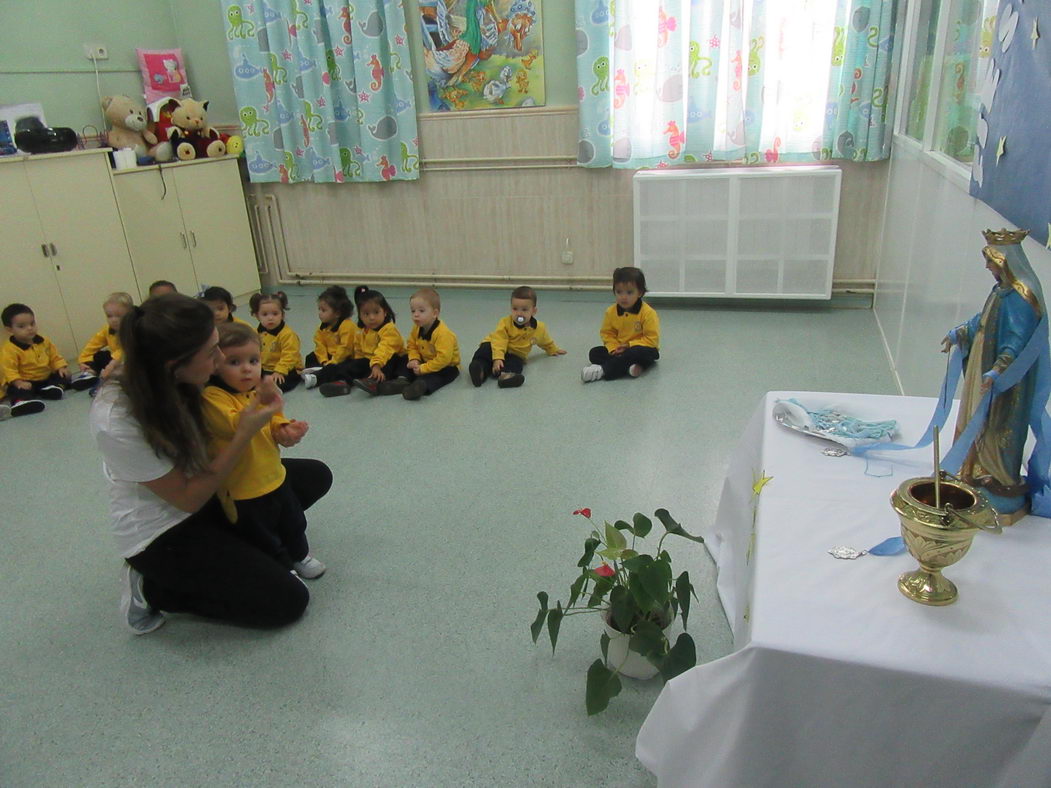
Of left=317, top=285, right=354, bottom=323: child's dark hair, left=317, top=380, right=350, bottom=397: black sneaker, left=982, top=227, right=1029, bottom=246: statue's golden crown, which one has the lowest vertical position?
left=317, top=380, right=350, bottom=397: black sneaker

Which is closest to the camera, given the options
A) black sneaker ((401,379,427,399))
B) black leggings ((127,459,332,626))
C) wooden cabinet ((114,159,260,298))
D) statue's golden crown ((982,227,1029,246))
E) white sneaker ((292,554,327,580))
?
statue's golden crown ((982,227,1029,246))

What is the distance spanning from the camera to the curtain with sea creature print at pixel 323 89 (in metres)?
4.38

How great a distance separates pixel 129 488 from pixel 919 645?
165 centimetres

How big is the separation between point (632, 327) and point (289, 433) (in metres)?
1.98

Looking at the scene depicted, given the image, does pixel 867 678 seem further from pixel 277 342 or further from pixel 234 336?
pixel 277 342

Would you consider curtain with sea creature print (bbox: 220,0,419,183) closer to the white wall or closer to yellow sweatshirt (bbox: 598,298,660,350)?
yellow sweatshirt (bbox: 598,298,660,350)

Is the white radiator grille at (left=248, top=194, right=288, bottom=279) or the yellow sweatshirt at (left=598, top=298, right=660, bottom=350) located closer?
the yellow sweatshirt at (left=598, top=298, right=660, bottom=350)

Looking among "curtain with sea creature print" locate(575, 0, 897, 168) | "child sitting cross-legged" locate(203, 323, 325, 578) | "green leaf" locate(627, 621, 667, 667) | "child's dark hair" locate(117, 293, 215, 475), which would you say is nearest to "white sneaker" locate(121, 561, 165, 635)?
"child sitting cross-legged" locate(203, 323, 325, 578)

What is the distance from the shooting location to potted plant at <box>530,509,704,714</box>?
141 centimetres

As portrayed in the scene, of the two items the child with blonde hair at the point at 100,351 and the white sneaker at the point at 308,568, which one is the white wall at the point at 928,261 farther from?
the child with blonde hair at the point at 100,351

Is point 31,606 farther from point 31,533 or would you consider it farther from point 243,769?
point 243,769

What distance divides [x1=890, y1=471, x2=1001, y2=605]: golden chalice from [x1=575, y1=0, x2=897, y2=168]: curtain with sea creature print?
10.9 ft

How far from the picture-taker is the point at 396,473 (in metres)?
2.63

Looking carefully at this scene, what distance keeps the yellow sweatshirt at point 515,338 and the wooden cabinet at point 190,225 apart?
225 centimetres
